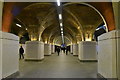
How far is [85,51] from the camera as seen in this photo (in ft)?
67.2

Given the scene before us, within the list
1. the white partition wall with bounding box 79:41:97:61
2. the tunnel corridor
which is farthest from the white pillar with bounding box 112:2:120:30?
the white partition wall with bounding box 79:41:97:61

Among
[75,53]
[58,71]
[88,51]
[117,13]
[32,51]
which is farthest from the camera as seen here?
[75,53]

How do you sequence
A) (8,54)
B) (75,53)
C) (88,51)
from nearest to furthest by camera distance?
(8,54), (88,51), (75,53)

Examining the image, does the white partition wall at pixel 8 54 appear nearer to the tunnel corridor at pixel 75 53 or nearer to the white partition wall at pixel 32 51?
the tunnel corridor at pixel 75 53

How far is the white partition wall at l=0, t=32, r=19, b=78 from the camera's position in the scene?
7906 mm

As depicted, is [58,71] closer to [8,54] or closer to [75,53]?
[8,54]

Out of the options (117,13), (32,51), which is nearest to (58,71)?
(117,13)

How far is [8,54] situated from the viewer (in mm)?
8672

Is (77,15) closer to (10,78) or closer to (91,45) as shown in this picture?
(91,45)

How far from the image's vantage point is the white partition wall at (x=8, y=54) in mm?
7906

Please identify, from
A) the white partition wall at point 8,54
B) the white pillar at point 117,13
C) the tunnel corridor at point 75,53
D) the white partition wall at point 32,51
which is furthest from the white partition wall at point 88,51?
the white pillar at point 117,13

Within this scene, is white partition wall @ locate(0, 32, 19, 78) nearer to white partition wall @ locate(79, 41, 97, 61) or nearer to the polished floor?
the polished floor

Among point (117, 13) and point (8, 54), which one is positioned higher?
point (117, 13)

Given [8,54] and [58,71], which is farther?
[58,71]
